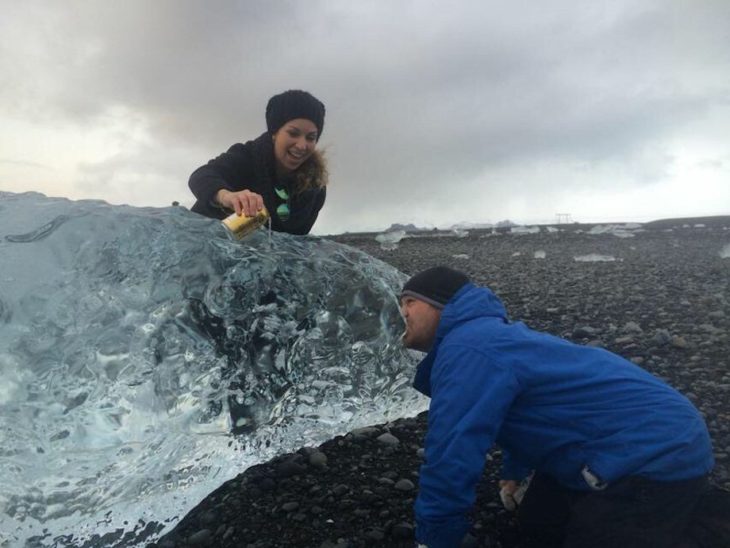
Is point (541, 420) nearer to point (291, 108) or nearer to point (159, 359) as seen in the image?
point (159, 359)

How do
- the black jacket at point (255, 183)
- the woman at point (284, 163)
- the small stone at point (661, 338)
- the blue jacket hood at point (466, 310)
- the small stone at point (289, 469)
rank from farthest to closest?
1. the small stone at point (661, 338)
2. the woman at point (284, 163)
3. the black jacket at point (255, 183)
4. the small stone at point (289, 469)
5. the blue jacket hood at point (466, 310)

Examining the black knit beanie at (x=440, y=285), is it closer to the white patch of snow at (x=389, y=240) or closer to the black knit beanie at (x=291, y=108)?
the black knit beanie at (x=291, y=108)

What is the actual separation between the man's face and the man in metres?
0.30

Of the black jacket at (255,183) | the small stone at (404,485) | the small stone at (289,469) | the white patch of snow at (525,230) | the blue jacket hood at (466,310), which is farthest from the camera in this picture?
the white patch of snow at (525,230)

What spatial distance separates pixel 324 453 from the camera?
147 inches

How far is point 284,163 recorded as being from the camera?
4.18 m

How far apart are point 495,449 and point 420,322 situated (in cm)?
123

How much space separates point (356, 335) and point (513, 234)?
610 inches

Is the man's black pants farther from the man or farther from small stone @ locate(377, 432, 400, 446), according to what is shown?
small stone @ locate(377, 432, 400, 446)

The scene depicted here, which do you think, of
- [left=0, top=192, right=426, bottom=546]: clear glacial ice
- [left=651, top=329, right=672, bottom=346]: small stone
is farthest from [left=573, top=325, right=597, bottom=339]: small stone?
[left=0, top=192, right=426, bottom=546]: clear glacial ice

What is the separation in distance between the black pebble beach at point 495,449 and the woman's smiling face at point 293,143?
1.96m

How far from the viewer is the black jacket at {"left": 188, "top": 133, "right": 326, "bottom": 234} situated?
3754 mm

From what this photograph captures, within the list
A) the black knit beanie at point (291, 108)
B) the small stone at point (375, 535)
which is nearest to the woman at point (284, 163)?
the black knit beanie at point (291, 108)

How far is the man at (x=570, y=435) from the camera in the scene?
2328mm
